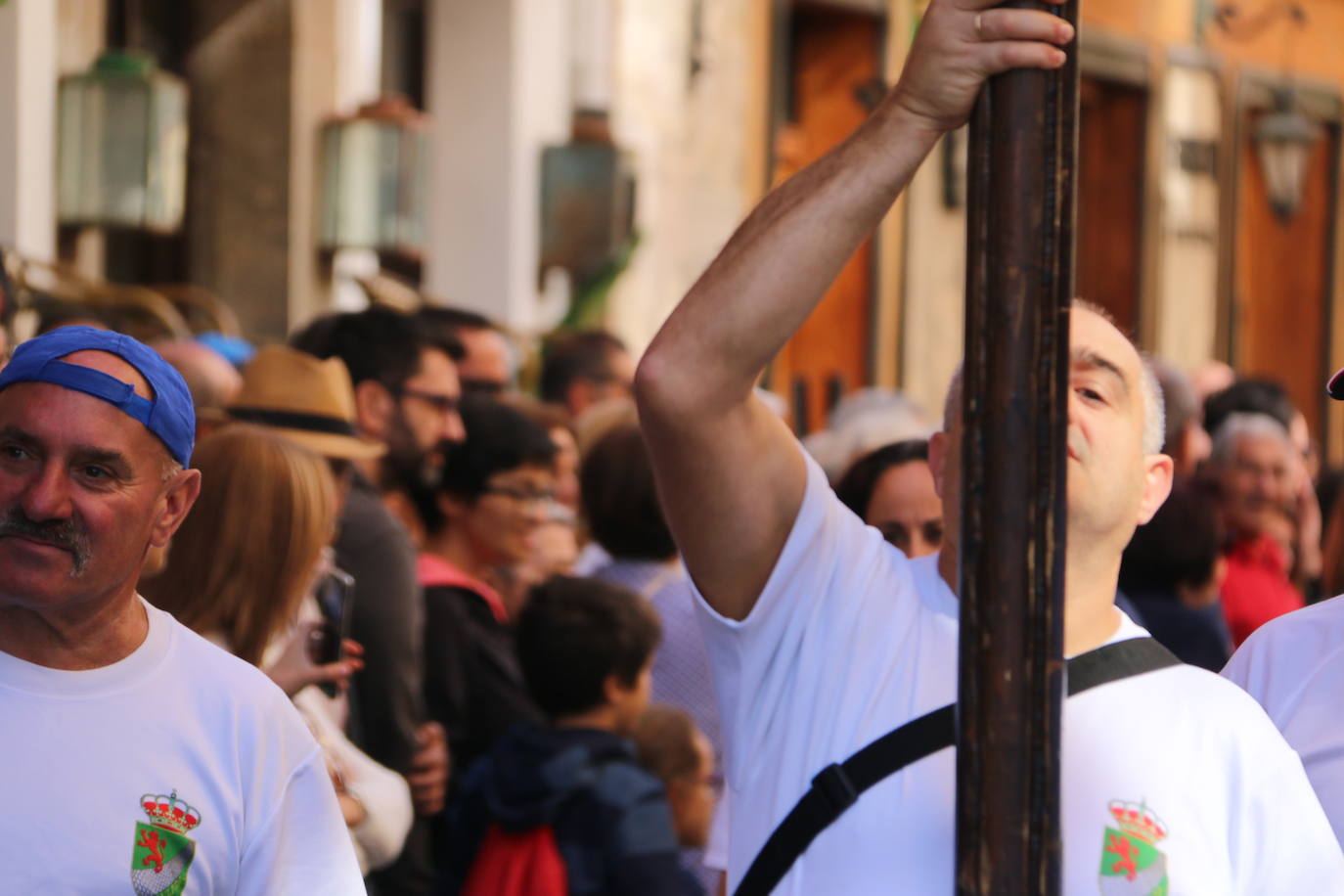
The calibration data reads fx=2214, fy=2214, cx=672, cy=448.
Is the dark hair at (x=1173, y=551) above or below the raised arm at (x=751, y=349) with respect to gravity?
below

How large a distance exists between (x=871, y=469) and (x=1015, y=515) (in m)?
2.09

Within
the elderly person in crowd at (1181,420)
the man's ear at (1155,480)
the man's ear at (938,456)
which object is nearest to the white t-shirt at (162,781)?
the man's ear at (938,456)

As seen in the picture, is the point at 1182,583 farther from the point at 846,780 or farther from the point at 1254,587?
the point at 846,780

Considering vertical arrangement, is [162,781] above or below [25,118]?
below

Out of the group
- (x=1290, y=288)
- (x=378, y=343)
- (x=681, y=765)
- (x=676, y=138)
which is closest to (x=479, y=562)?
(x=378, y=343)

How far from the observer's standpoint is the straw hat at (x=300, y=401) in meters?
4.39

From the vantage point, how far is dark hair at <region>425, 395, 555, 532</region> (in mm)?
4922

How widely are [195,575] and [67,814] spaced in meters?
1.13

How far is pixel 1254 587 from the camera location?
623 centimetres

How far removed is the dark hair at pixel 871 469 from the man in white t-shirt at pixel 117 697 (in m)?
1.62

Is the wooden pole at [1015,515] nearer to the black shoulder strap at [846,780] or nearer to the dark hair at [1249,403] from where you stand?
the black shoulder strap at [846,780]

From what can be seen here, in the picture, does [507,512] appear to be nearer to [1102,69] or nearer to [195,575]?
[195,575]

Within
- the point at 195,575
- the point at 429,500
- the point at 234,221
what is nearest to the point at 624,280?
the point at 234,221

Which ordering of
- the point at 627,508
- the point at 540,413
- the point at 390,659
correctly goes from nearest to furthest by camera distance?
the point at 390,659, the point at 627,508, the point at 540,413
